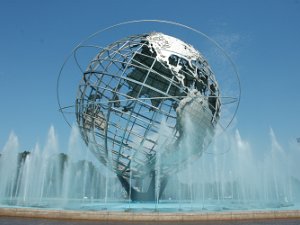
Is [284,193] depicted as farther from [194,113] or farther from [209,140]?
[194,113]

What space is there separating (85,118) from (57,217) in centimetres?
965

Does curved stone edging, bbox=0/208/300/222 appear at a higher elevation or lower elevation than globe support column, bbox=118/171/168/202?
lower

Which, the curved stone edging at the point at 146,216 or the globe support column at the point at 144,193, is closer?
the curved stone edging at the point at 146,216

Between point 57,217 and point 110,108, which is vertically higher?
point 110,108

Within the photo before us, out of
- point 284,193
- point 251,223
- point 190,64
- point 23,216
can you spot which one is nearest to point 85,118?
point 190,64

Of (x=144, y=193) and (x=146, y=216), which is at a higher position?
(x=144, y=193)

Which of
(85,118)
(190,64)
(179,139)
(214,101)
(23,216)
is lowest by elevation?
(23,216)

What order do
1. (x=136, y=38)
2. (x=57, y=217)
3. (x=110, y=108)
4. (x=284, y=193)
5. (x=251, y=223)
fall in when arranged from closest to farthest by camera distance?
(x=251, y=223), (x=57, y=217), (x=110, y=108), (x=136, y=38), (x=284, y=193)

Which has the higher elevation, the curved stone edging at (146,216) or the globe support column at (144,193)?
the globe support column at (144,193)

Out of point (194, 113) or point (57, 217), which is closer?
point (57, 217)

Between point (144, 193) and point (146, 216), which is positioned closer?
point (146, 216)

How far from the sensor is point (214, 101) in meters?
18.0

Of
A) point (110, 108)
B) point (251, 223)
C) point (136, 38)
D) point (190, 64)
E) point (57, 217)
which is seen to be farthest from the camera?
point (136, 38)

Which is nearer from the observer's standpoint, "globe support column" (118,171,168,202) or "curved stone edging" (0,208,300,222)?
"curved stone edging" (0,208,300,222)
